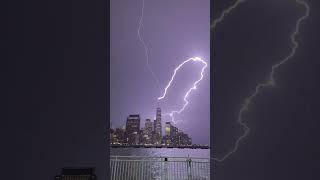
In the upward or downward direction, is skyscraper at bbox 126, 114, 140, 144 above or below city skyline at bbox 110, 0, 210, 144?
below

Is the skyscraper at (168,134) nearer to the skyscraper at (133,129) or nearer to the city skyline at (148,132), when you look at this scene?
the city skyline at (148,132)
